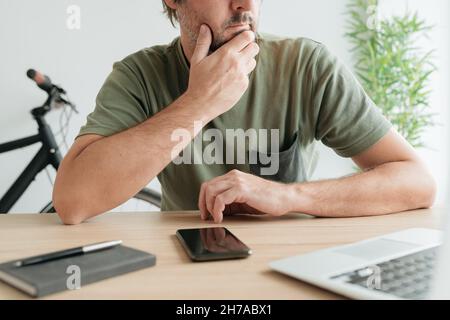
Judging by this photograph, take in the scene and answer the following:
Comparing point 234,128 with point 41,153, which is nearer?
point 234,128

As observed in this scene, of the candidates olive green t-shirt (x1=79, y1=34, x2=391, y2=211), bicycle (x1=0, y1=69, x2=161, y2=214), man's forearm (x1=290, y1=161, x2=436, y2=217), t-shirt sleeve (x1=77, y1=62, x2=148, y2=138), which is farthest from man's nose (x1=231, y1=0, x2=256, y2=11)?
bicycle (x1=0, y1=69, x2=161, y2=214)

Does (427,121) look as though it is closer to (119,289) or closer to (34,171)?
(34,171)

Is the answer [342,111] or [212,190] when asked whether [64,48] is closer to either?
[342,111]

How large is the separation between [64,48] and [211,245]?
1.99m

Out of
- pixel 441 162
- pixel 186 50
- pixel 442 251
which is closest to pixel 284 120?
pixel 186 50

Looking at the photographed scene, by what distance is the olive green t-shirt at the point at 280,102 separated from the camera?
44.2 inches

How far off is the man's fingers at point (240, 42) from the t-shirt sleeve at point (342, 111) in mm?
186

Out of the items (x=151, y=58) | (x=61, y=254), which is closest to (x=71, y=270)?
(x=61, y=254)

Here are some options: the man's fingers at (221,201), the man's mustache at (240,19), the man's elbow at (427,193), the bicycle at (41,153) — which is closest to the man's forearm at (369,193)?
the man's elbow at (427,193)

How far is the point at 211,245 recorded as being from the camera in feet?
1.99

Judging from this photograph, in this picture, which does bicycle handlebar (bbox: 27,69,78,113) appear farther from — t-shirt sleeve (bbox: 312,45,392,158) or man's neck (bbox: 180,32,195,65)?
t-shirt sleeve (bbox: 312,45,392,158)

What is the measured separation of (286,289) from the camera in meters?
0.47

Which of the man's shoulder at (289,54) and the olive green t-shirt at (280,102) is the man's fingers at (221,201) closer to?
the olive green t-shirt at (280,102)
